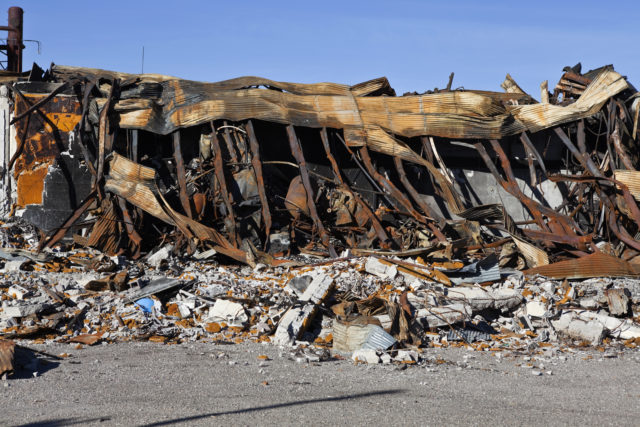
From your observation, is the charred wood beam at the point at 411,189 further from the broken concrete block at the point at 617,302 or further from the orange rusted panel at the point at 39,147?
the orange rusted panel at the point at 39,147

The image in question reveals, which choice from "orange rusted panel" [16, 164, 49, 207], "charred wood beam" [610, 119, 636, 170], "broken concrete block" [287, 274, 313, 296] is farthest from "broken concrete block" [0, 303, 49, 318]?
"charred wood beam" [610, 119, 636, 170]

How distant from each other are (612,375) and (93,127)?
7262 mm

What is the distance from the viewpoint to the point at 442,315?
6.67 meters

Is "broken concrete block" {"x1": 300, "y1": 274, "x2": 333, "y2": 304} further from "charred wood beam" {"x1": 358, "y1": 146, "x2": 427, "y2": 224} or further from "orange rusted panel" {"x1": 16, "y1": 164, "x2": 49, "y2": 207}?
"orange rusted panel" {"x1": 16, "y1": 164, "x2": 49, "y2": 207}

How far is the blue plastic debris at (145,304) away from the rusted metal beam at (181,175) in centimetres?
240

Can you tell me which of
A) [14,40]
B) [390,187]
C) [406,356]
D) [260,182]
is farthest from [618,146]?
[14,40]

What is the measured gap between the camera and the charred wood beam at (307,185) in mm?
9180

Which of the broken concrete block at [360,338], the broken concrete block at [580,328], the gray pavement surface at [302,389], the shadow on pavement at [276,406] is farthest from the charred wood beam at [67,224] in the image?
the broken concrete block at [580,328]

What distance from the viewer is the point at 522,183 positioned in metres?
11.0

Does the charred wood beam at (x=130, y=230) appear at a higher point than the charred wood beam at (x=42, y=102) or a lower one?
lower

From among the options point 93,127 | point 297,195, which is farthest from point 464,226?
point 93,127

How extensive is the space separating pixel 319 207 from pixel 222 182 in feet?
4.70

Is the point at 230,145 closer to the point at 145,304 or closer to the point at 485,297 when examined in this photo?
the point at 145,304

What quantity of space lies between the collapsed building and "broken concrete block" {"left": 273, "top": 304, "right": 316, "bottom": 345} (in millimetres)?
367
